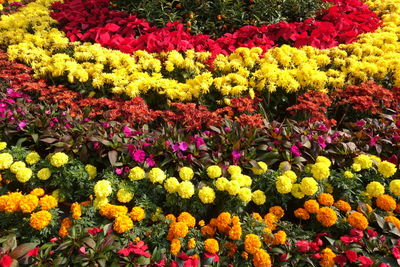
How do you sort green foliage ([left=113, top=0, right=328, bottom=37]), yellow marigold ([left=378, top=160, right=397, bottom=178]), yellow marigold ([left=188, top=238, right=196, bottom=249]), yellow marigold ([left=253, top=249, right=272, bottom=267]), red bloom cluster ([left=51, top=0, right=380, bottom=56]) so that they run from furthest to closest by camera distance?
green foliage ([left=113, top=0, right=328, bottom=37]), red bloom cluster ([left=51, top=0, right=380, bottom=56]), yellow marigold ([left=378, top=160, right=397, bottom=178]), yellow marigold ([left=188, top=238, right=196, bottom=249]), yellow marigold ([left=253, top=249, right=272, bottom=267])

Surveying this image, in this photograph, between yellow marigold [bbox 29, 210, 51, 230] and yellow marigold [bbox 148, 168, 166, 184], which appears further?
yellow marigold [bbox 148, 168, 166, 184]

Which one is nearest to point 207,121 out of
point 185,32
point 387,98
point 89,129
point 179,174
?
point 179,174

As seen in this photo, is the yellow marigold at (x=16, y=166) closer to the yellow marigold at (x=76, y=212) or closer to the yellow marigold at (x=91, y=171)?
the yellow marigold at (x=91, y=171)

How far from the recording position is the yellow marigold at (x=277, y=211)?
231 cm

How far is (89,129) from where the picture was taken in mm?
2695

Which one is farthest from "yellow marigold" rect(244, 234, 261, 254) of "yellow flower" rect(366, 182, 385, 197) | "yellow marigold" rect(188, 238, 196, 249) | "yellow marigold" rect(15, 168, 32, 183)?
"yellow marigold" rect(15, 168, 32, 183)

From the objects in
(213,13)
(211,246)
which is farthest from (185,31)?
(211,246)

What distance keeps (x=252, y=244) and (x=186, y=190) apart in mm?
520

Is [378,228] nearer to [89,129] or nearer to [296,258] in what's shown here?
[296,258]

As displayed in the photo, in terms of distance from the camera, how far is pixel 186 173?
235 centimetres

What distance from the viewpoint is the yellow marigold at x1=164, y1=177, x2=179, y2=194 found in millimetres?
2275

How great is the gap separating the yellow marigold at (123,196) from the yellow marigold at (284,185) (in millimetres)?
969

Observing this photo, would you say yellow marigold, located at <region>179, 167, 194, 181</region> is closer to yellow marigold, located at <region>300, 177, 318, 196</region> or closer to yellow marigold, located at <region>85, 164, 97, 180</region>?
yellow marigold, located at <region>85, 164, 97, 180</region>

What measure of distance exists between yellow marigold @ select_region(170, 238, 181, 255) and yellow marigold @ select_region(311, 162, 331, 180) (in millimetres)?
1029
